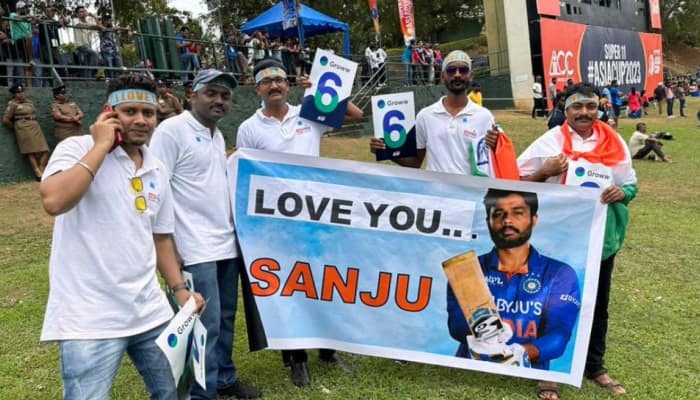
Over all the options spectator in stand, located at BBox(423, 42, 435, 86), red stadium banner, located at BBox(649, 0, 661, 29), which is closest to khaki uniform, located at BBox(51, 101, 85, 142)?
spectator in stand, located at BBox(423, 42, 435, 86)

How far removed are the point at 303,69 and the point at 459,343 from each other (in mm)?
15348

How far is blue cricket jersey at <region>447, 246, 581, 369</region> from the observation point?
368 centimetres

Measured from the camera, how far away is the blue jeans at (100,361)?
2113 millimetres

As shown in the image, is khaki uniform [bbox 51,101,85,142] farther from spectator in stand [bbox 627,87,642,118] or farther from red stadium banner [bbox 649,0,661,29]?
red stadium banner [bbox 649,0,661,29]

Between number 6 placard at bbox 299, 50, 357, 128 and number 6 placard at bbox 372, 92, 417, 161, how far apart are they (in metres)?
0.28

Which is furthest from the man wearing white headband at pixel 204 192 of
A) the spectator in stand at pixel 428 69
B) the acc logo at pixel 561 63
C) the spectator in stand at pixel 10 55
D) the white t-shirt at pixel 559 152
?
the acc logo at pixel 561 63

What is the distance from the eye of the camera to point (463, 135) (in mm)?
3875

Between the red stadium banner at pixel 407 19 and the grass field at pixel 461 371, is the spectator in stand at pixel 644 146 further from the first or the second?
the red stadium banner at pixel 407 19

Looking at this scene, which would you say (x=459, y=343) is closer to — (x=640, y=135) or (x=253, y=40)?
(x=640, y=135)

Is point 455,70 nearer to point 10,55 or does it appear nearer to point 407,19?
point 10,55

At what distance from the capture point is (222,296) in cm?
348

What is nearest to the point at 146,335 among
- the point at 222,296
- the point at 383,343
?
the point at 222,296

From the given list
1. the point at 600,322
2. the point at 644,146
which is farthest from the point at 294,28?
the point at 600,322

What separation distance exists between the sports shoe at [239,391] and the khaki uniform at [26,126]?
9.53 metres
